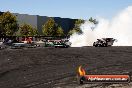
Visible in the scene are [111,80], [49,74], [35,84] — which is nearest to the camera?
[111,80]

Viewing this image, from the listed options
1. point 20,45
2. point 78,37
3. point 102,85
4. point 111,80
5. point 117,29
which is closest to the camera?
point 111,80

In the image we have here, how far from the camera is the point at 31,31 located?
324ft

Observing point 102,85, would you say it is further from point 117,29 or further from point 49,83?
point 117,29

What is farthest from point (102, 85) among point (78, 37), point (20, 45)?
point (78, 37)

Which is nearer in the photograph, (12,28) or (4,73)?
(4,73)

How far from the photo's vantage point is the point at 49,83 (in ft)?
47.1

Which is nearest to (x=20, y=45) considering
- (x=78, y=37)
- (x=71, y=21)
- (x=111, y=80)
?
(x=78, y=37)

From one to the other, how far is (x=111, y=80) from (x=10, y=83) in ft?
22.1

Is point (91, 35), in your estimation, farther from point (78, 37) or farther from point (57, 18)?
point (57, 18)

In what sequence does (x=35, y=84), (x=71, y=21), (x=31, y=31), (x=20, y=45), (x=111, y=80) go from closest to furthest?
Result: (x=111, y=80) < (x=35, y=84) < (x=20, y=45) < (x=31, y=31) < (x=71, y=21)

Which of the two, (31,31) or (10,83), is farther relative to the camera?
(31,31)

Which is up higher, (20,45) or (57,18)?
(57,18)

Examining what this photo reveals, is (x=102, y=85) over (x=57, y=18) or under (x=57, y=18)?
under

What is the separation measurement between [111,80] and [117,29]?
7435 centimetres
